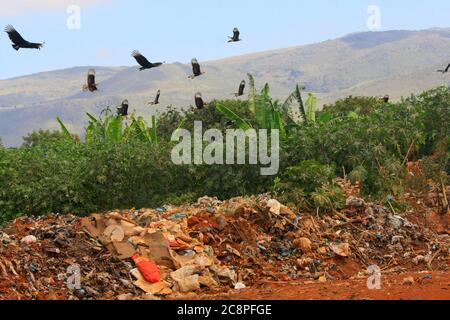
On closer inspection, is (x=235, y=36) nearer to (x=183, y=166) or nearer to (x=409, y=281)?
(x=183, y=166)

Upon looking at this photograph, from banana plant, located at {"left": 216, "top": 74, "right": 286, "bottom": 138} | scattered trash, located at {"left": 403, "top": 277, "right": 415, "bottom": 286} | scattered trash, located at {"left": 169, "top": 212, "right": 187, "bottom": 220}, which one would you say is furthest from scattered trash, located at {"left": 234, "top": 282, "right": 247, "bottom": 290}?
banana plant, located at {"left": 216, "top": 74, "right": 286, "bottom": 138}

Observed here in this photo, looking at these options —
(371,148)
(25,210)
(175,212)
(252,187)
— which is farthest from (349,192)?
(25,210)

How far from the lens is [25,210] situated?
14.4 m

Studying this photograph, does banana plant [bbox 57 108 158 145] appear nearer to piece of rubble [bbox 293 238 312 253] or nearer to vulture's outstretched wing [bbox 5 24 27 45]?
vulture's outstretched wing [bbox 5 24 27 45]

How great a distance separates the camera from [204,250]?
32.6 feet

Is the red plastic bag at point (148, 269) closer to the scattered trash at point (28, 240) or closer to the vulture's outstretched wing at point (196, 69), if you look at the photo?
the scattered trash at point (28, 240)

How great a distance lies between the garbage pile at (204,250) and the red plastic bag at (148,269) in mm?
11

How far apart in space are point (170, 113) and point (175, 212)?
17236 millimetres

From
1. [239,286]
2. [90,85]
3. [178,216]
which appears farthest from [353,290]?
[90,85]

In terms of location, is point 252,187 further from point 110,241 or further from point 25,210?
point 110,241

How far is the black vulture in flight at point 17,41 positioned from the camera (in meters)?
12.8

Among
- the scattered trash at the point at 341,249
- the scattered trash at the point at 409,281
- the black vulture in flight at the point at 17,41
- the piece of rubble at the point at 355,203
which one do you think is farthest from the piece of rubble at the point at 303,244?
the black vulture in flight at the point at 17,41

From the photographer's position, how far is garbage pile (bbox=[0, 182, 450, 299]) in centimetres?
902

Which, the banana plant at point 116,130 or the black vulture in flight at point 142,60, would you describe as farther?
the banana plant at point 116,130
